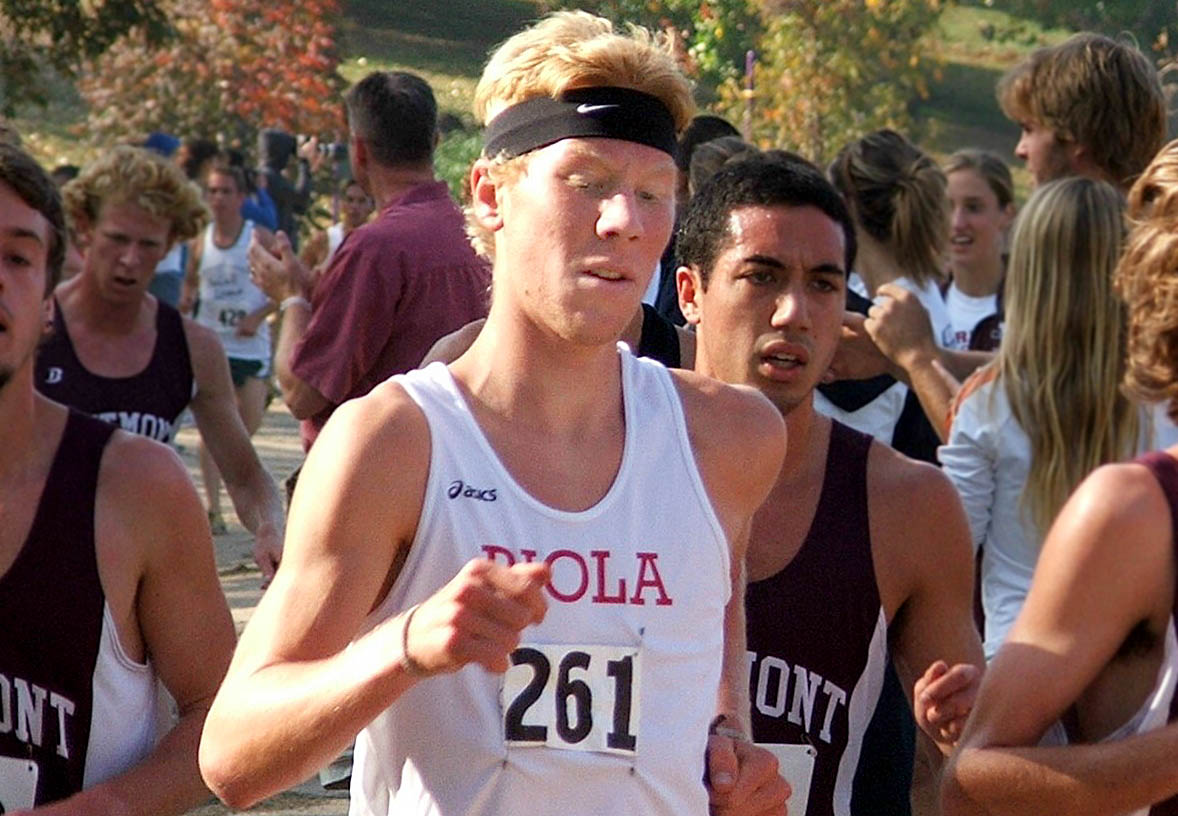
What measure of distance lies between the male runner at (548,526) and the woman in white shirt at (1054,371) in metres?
1.90

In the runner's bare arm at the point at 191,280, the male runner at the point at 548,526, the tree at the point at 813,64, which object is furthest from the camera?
the runner's bare arm at the point at 191,280

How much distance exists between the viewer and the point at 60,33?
1620cm

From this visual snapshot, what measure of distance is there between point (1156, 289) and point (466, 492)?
917 mm

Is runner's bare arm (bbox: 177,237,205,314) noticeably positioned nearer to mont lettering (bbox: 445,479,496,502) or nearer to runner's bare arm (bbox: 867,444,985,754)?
runner's bare arm (bbox: 867,444,985,754)

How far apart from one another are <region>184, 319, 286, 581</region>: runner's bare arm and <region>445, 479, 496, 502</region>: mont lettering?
2.13 meters

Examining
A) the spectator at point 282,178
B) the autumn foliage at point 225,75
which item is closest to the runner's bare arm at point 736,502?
the autumn foliage at point 225,75

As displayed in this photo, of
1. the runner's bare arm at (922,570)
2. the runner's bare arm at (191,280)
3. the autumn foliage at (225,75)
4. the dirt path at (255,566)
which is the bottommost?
the dirt path at (255,566)

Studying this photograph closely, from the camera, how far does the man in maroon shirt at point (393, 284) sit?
21.1 feet

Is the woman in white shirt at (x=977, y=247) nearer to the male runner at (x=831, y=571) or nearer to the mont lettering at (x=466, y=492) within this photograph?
the male runner at (x=831, y=571)

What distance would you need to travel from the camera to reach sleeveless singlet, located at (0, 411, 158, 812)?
3156 mm

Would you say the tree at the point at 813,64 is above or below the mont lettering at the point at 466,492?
below

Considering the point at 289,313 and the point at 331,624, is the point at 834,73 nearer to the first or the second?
the point at 289,313

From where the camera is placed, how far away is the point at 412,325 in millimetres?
6477

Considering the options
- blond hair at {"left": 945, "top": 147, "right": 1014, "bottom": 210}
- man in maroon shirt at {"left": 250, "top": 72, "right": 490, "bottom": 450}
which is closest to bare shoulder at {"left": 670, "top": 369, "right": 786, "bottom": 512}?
man in maroon shirt at {"left": 250, "top": 72, "right": 490, "bottom": 450}
